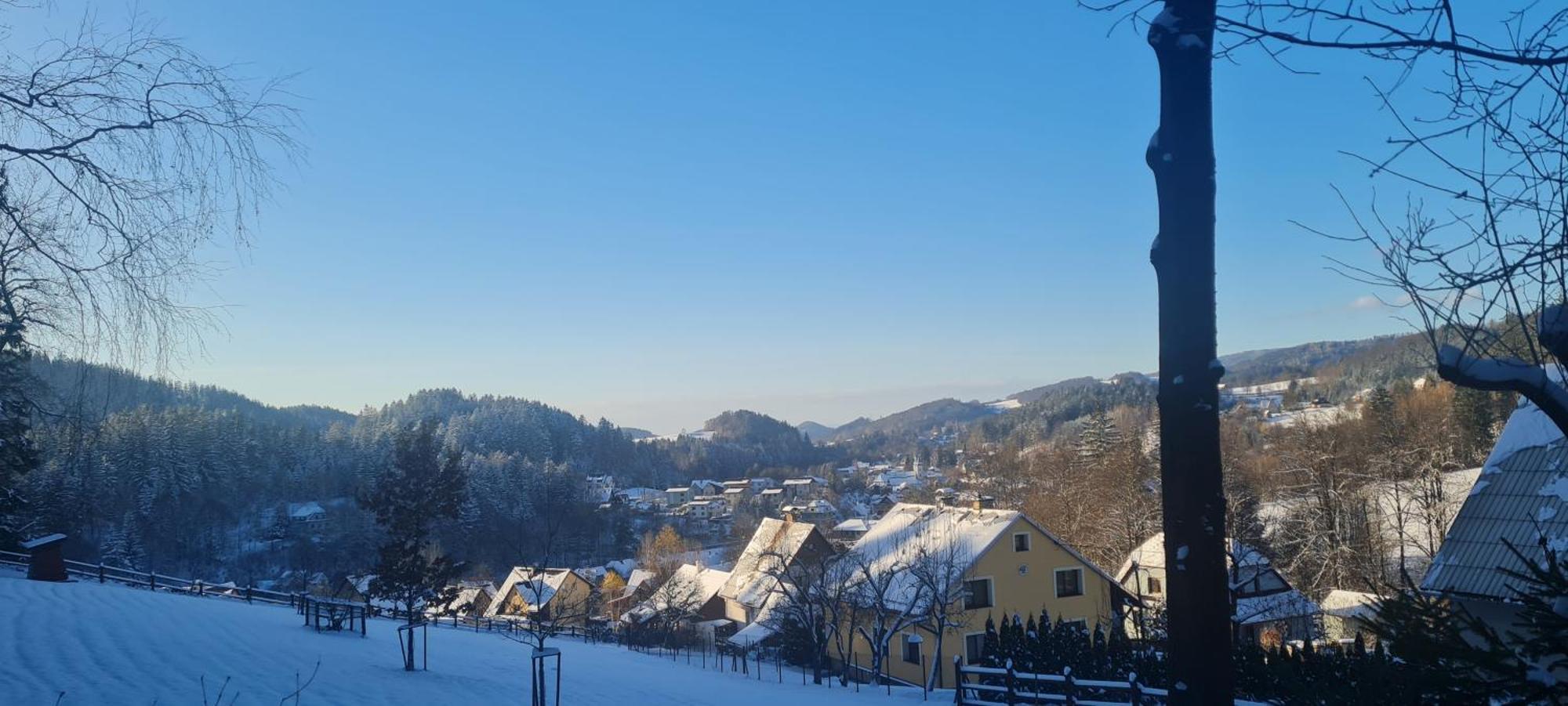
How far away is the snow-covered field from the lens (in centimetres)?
953

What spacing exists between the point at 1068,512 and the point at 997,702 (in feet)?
93.8

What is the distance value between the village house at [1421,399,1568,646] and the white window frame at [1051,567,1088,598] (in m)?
17.7

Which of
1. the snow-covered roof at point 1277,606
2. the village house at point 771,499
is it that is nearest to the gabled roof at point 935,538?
the snow-covered roof at point 1277,606

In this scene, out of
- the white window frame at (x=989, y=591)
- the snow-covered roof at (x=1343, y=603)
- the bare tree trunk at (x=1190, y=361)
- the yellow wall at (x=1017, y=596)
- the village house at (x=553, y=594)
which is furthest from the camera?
the village house at (x=553, y=594)

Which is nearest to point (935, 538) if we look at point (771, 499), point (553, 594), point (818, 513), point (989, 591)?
point (989, 591)

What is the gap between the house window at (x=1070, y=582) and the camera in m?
26.8

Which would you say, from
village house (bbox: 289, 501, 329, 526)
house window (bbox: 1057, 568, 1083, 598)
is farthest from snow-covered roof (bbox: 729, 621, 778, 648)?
village house (bbox: 289, 501, 329, 526)

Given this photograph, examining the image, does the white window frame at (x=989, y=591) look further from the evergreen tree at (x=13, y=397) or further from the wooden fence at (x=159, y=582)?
the evergreen tree at (x=13, y=397)

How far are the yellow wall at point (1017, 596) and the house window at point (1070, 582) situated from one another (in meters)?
0.15

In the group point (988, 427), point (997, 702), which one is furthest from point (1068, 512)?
point (988, 427)

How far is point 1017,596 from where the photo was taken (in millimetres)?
25750

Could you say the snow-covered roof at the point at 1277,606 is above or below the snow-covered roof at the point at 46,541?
below

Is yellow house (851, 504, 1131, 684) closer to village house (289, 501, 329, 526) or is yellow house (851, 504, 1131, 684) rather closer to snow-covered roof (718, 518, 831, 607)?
snow-covered roof (718, 518, 831, 607)

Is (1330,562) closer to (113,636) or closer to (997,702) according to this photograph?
(997,702)
